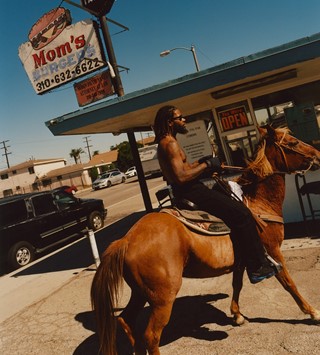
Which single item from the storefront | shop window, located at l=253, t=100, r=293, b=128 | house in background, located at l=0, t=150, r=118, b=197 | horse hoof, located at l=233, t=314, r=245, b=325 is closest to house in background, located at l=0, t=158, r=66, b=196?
house in background, located at l=0, t=150, r=118, b=197

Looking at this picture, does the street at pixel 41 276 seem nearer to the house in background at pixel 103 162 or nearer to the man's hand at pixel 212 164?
the man's hand at pixel 212 164

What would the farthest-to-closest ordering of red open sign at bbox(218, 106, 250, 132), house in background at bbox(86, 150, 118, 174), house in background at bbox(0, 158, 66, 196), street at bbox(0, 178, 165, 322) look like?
house in background at bbox(0, 158, 66, 196) < house in background at bbox(86, 150, 118, 174) < red open sign at bbox(218, 106, 250, 132) < street at bbox(0, 178, 165, 322)

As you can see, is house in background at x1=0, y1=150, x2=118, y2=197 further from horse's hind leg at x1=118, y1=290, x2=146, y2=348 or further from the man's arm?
the man's arm

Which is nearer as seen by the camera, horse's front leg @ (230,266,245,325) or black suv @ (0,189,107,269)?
horse's front leg @ (230,266,245,325)

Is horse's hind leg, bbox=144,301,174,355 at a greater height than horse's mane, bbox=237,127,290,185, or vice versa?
horse's mane, bbox=237,127,290,185

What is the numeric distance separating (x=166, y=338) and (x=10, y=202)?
882 centimetres

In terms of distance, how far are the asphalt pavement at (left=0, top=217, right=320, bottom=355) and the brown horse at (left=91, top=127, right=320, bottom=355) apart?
0.33m

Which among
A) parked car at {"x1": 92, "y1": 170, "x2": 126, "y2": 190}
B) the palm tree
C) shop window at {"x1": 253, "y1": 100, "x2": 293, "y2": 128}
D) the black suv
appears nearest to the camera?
shop window at {"x1": 253, "y1": 100, "x2": 293, "y2": 128}

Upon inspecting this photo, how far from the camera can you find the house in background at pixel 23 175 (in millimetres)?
73688

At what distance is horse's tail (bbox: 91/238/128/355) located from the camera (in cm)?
338

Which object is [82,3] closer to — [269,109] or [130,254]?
[269,109]

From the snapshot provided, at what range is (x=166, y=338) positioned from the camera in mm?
4426

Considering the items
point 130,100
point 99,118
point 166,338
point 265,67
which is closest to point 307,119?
point 265,67

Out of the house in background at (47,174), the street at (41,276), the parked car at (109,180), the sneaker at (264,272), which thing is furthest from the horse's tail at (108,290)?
the house in background at (47,174)
